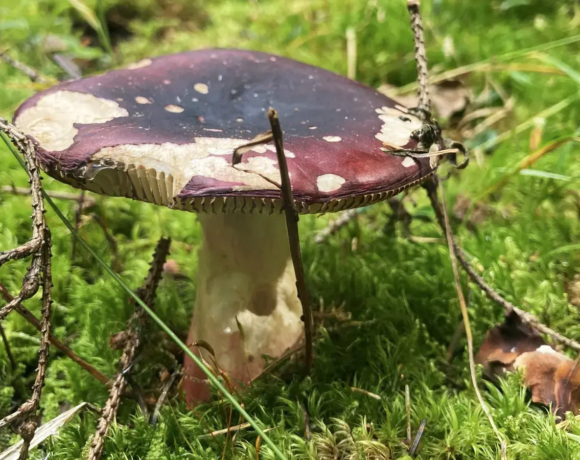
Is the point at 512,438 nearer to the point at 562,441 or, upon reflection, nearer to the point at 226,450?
the point at 562,441

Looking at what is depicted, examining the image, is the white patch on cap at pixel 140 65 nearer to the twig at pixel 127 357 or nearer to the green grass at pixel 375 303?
the twig at pixel 127 357

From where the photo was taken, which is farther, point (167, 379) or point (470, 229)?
point (470, 229)

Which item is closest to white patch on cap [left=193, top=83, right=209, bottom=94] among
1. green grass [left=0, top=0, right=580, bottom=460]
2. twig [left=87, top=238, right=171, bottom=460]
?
twig [left=87, top=238, right=171, bottom=460]

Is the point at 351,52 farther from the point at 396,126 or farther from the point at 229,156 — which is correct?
the point at 229,156

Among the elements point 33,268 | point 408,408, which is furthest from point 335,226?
point 33,268

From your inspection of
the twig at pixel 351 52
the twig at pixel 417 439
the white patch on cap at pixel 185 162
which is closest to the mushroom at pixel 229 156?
the white patch on cap at pixel 185 162

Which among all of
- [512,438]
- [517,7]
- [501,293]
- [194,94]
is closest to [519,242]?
[501,293]
